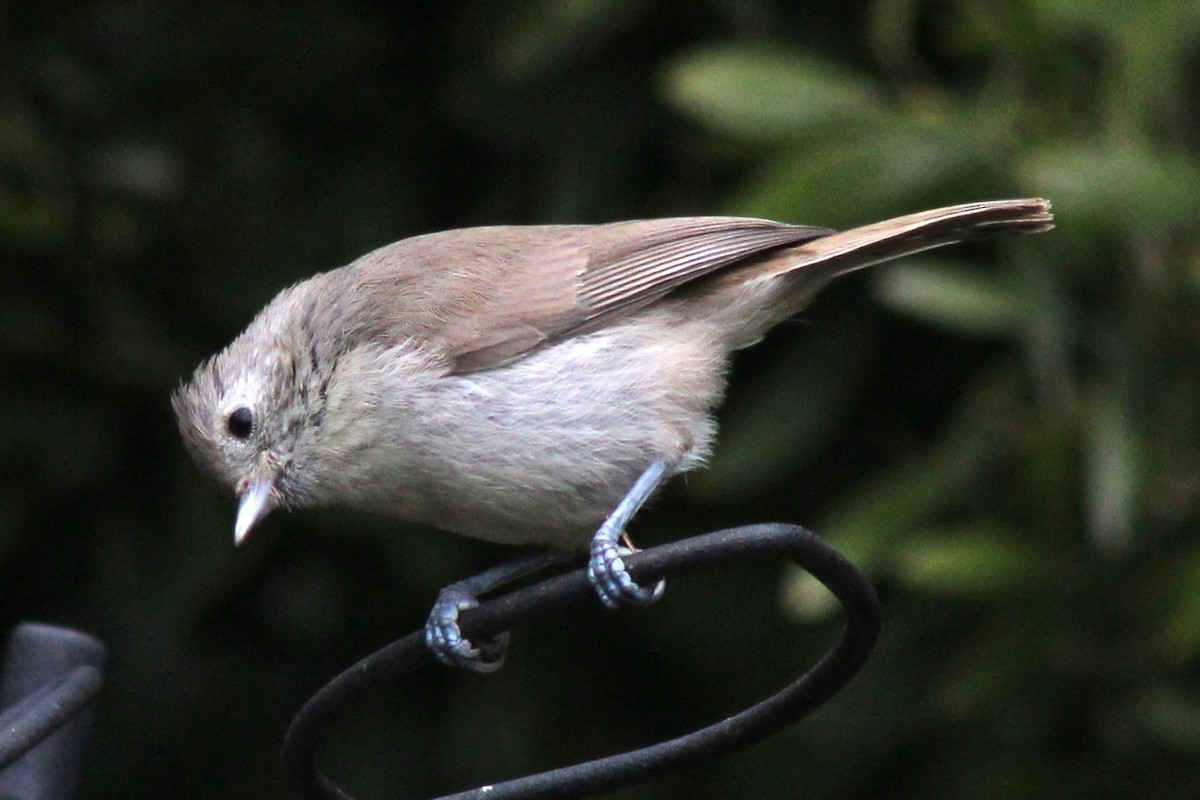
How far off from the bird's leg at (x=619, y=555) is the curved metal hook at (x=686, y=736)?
80 mm

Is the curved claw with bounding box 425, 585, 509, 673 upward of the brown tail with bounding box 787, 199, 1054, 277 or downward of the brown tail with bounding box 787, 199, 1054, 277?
downward

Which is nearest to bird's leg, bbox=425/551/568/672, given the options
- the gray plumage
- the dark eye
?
the gray plumage

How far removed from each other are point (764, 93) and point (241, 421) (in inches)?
55.9

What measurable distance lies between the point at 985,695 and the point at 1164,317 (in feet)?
3.17

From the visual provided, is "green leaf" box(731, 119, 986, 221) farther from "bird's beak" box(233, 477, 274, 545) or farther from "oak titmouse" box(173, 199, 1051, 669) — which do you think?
"bird's beak" box(233, 477, 274, 545)

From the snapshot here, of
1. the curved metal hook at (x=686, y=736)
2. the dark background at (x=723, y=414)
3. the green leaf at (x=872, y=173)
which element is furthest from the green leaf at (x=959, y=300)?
the curved metal hook at (x=686, y=736)

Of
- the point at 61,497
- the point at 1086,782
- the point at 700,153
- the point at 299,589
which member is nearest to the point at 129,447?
the point at 61,497

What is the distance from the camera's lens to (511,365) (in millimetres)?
3199

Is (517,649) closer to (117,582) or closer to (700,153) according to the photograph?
(117,582)

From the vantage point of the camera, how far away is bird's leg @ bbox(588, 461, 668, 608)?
8.91 ft

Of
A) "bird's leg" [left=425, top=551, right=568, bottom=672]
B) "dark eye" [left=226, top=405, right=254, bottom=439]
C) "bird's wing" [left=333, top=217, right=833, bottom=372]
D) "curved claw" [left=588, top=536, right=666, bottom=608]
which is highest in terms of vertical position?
"bird's wing" [left=333, top=217, right=833, bottom=372]

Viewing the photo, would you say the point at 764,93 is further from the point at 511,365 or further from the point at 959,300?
the point at 511,365

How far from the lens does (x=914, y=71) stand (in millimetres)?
4160

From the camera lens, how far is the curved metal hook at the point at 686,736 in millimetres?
2346
